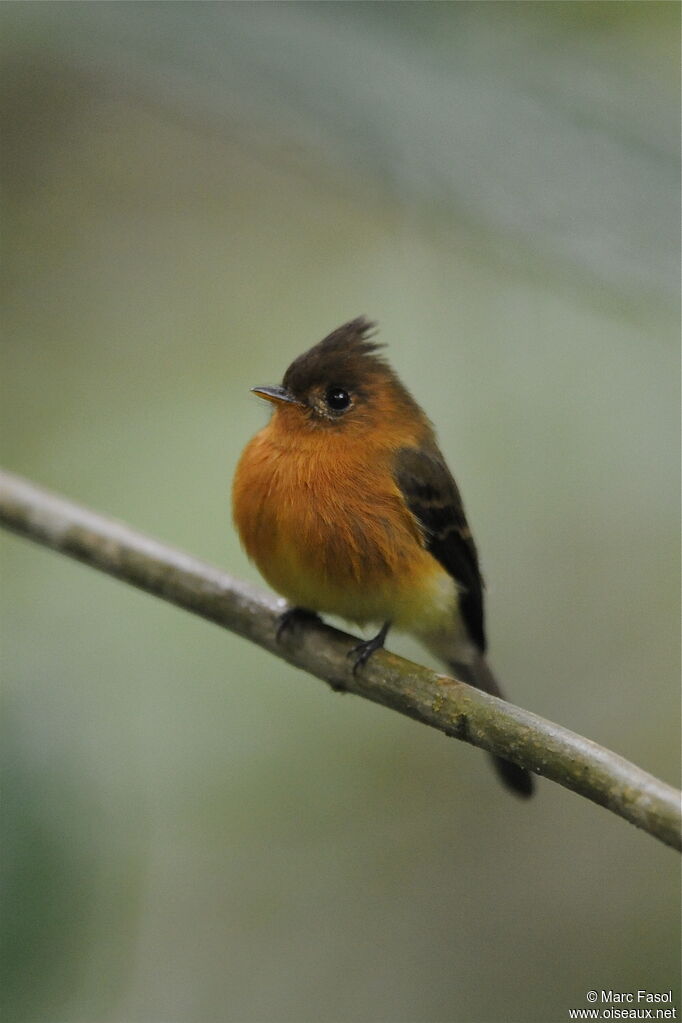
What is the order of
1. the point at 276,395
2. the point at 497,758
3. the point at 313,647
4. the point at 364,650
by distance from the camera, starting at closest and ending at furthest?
1. the point at 364,650
2. the point at 313,647
3. the point at 276,395
4. the point at 497,758

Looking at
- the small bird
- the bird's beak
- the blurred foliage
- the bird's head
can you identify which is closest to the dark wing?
the small bird

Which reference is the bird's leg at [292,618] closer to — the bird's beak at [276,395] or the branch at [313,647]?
the branch at [313,647]

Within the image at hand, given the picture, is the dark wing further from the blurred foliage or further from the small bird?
the blurred foliage

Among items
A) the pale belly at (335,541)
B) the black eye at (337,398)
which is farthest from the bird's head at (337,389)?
the pale belly at (335,541)

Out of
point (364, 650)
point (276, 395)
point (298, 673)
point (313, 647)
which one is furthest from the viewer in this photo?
point (298, 673)

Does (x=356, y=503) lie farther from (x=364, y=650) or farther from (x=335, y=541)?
(x=364, y=650)

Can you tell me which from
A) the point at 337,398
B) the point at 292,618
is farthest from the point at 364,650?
the point at 337,398

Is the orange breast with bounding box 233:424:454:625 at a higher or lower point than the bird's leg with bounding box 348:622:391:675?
higher
